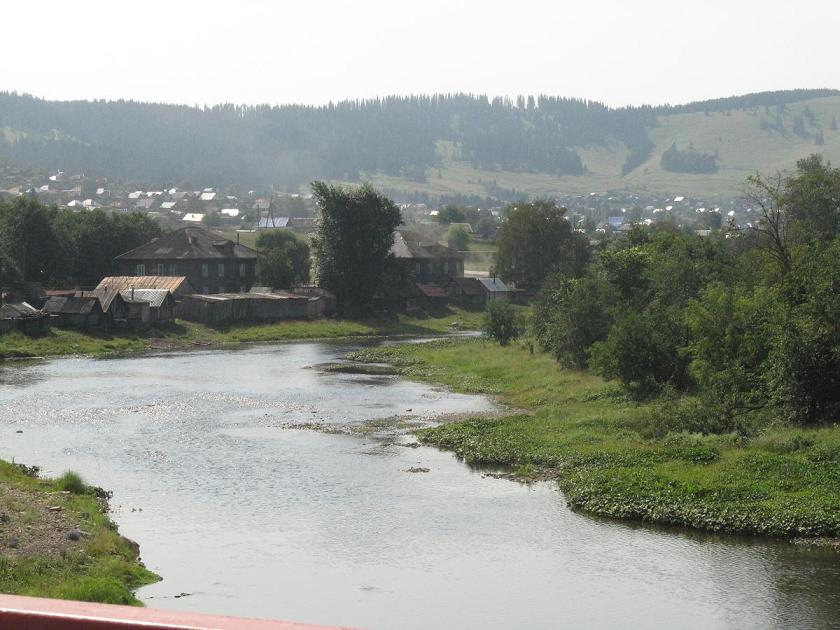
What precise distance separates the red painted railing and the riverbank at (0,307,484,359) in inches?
2521

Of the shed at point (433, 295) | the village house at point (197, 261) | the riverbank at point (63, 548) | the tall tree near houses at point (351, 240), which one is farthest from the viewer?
the shed at point (433, 295)

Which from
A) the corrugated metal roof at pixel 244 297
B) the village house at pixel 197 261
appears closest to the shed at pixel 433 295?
the corrugated metal roof at pixel 244 297

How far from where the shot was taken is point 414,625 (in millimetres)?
20688

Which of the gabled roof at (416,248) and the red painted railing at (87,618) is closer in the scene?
the red painted railing at (87,618)

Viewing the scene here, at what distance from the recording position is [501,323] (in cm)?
7575

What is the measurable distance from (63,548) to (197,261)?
3027 inches

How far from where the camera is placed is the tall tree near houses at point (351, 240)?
94500mm

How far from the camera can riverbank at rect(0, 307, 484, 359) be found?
239ft

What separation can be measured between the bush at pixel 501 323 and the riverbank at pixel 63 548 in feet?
157

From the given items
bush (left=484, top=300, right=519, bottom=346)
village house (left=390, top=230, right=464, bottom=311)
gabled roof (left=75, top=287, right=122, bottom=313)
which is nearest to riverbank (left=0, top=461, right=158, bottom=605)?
bush (left=484, top=300, right=519, bottom=346)

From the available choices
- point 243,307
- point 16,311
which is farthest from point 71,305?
point 243,307

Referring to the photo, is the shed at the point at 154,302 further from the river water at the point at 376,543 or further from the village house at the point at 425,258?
the river water at the point at 376,543

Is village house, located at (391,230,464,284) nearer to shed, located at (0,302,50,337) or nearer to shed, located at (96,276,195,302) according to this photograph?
shed, located at (96,276,195,302)

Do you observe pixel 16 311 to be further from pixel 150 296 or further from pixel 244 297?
pixel 244 297
